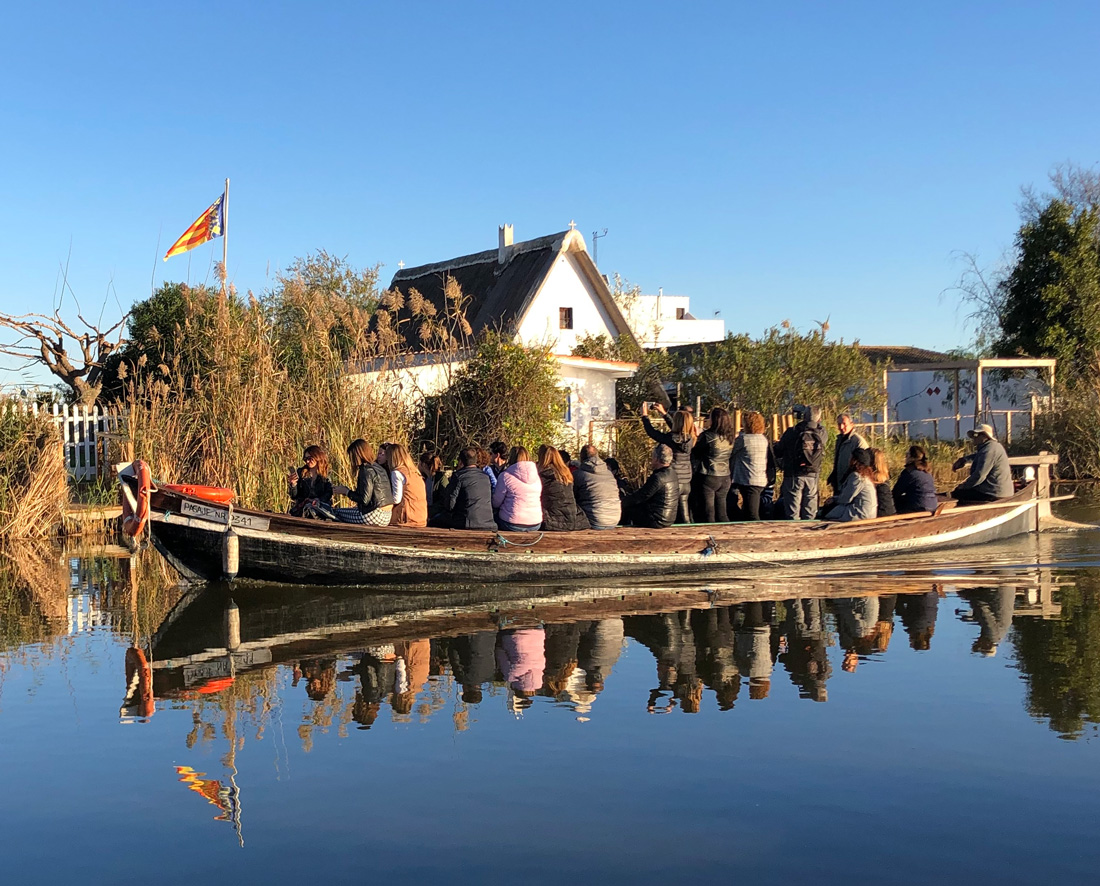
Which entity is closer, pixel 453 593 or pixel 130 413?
pixel 453 593

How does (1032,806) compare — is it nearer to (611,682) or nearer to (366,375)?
(611,682)

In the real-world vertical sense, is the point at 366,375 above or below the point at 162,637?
above

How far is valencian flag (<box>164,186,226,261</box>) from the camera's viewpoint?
64.4 ft

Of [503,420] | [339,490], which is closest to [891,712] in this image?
→ [339,490]

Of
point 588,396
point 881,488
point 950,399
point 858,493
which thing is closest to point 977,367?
point 588,396

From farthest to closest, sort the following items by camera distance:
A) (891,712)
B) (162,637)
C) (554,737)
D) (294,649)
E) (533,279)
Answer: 1. (533,279)
2. (162,637)
3. (294,649)
4. (891,712)
5. (554,737)

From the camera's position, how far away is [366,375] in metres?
16.5

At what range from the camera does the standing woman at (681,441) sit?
13828 millimetres

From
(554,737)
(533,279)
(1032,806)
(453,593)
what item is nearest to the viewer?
(1032,806)

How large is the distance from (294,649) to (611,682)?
9.42 ft

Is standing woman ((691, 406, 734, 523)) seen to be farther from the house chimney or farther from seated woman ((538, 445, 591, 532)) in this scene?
the house chimney

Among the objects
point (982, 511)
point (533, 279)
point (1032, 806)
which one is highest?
point (533, 279)

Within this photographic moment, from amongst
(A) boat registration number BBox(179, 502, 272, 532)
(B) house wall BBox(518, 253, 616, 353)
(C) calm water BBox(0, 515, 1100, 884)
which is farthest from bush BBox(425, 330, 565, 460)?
(B) house wall BBox(518, 253, 616, 353)

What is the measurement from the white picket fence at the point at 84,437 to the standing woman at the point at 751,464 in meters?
9.81
